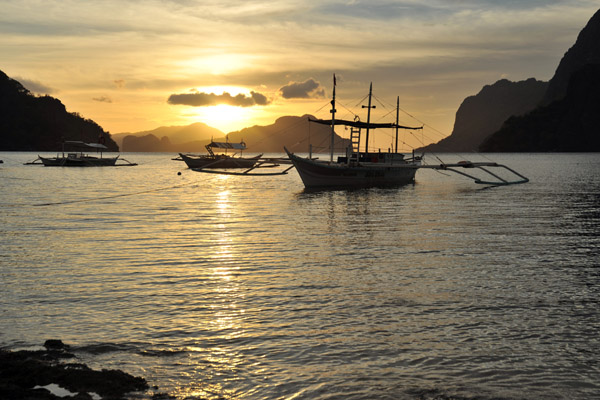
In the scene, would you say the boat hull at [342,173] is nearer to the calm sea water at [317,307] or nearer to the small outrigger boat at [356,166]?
the small outrigger boat at [356,166]

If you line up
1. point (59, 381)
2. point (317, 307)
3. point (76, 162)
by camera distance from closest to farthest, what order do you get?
1. point (59, 381)
2. point (317, 307)
3. point (76, 162)

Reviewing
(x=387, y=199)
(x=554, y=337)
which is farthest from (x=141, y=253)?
(x=387, y=199)

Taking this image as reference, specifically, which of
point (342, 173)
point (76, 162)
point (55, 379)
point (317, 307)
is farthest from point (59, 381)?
point (76, 162)

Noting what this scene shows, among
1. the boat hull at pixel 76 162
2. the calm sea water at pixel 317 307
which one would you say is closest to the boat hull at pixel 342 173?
the calm sea water at pixel 317 307

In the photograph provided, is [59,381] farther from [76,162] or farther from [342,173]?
[76,162]

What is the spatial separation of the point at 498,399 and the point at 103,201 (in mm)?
38591

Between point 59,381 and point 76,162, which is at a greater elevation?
point 76,162

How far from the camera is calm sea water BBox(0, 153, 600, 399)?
329 inches

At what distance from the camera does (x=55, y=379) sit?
26.0 feet

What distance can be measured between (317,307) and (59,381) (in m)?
5.75

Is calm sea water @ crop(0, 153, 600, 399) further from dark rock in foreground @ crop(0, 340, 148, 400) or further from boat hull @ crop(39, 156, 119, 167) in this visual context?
boat hull @ crop(39, 156, 119, 167)

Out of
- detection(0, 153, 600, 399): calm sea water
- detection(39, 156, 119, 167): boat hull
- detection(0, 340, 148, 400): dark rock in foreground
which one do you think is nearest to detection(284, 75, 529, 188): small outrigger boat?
detection(0, 153, 600, 399): calm sea water

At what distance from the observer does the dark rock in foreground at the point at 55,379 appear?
7.34 metres

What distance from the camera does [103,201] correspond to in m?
41.8
